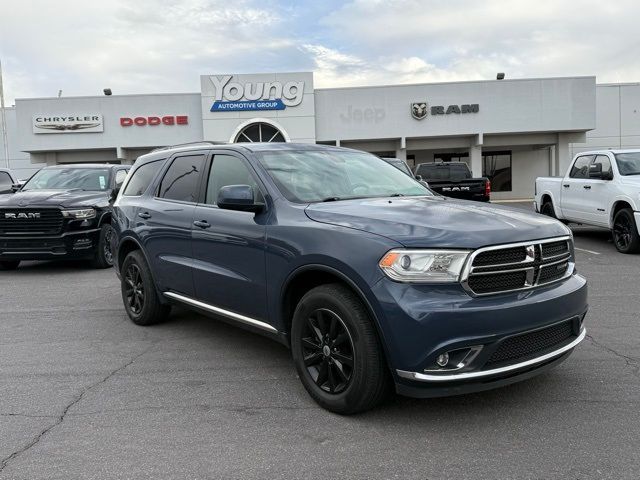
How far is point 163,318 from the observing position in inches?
230

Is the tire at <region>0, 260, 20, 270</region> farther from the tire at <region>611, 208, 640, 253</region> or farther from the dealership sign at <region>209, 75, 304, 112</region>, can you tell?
the dealership sign at <region>209, 75, 304, 112</region>

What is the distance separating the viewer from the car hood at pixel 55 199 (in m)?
8.96

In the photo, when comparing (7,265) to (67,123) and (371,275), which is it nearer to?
(371,275)

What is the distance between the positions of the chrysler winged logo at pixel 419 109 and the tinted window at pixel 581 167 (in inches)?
682

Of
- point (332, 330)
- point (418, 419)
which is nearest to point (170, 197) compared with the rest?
point (332, 330)

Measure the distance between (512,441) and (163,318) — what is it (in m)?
3.93

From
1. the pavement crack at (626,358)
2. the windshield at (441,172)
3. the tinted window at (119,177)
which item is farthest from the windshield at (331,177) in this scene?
the windshield at (441,172)

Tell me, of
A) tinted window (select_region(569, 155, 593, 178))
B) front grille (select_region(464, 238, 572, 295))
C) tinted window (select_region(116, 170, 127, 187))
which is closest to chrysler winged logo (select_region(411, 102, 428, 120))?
tinted window (select_region(569, 155, 593, 178))

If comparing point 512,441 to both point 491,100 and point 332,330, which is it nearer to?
point 332,330

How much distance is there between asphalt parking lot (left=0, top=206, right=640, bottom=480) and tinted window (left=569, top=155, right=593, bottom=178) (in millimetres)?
6470

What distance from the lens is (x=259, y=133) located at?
94.6 feet

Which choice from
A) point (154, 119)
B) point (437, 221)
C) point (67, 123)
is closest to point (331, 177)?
point (437, 221)

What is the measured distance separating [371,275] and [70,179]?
907 centimetres

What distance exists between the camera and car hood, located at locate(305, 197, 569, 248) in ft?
10.3
